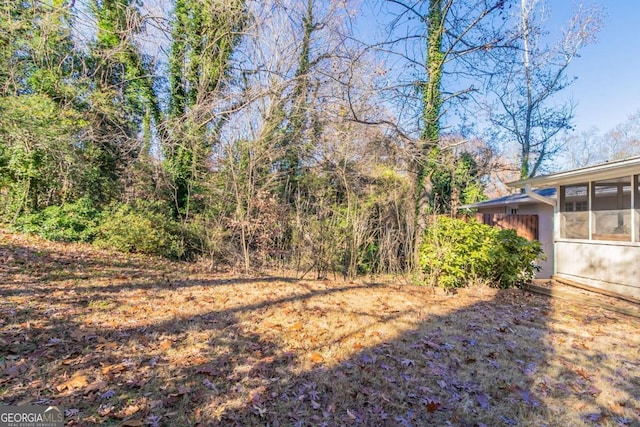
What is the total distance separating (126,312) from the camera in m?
3.98

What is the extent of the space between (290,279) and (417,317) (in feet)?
9.41

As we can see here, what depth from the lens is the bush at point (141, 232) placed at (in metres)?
8.21

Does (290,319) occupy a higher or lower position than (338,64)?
lower

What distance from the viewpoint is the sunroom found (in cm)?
621

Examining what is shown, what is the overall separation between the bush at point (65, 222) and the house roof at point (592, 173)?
11.1 m

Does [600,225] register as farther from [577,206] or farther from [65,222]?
[65,222]

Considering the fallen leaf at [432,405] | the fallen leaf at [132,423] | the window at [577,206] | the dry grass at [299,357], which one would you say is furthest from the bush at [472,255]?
the fallen leaf at [132,423]

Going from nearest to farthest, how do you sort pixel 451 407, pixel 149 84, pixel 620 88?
pixel 451 407 < pixel 149 84 < pixel 620 88

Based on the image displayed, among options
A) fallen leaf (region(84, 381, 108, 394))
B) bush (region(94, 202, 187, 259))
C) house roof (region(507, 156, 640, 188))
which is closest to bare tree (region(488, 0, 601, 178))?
house roof (region(507, 156, 640, 188))

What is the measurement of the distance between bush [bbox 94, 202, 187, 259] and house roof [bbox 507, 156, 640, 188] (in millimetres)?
9190

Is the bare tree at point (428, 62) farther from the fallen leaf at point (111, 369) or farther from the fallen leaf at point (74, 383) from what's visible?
the fallen leaf at point (74, 383)

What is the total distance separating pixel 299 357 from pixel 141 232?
6.67m

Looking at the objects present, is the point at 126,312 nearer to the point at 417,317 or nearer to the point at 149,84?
the point at 417,317

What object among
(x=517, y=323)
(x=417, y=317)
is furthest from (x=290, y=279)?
(x=517, y=323)
